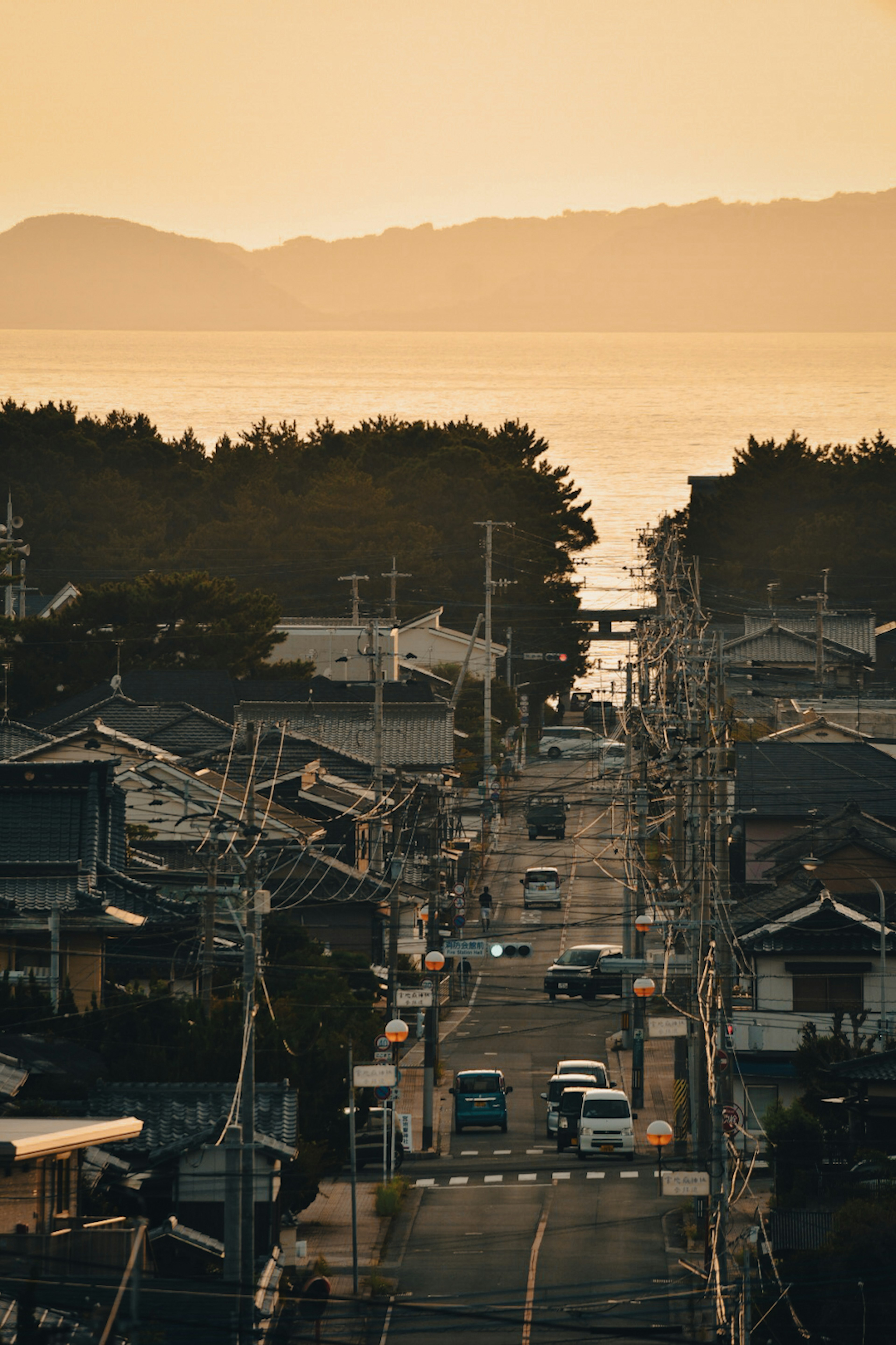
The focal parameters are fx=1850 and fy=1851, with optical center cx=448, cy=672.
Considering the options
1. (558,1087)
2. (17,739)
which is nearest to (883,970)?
(558,1087)

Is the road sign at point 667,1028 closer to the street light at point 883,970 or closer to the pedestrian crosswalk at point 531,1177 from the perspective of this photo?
the pedestrian crosswalk at point 531,1177

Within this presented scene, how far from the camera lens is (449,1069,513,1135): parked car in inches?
1233

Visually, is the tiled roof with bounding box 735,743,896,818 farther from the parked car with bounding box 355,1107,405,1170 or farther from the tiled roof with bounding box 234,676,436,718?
the parked car with bounding box 355,1107,405,1170

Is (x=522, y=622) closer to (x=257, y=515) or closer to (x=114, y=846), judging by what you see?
(x=257, y=515)

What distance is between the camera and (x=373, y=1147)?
29.6m

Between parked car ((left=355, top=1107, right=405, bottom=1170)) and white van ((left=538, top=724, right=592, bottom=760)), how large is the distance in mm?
38124

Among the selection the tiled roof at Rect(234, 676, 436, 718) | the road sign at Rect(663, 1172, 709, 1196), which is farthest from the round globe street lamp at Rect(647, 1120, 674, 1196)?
the tiled roof at Rect(234, 676, 436, 718)

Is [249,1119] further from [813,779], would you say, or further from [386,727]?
[386,727]

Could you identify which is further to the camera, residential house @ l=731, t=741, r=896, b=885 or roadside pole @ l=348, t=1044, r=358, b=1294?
residential house @ l=731, t=741, r=896, b=885

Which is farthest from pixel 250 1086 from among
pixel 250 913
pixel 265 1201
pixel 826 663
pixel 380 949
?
pixel 826 663

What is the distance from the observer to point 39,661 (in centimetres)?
6003

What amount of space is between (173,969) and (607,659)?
9952cm

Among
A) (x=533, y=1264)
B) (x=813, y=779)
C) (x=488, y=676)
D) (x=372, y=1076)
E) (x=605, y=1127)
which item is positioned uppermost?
(x=488, y=676)

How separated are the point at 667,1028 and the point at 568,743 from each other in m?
45.4
